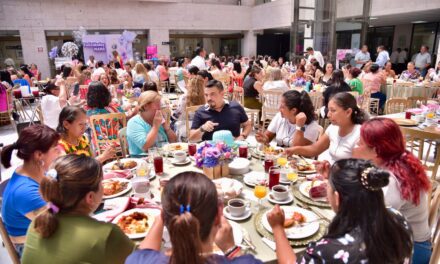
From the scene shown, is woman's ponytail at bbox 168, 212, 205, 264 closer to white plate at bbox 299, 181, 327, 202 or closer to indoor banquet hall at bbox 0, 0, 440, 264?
indoor banquet hall at bbox 0, 0, 440, 264

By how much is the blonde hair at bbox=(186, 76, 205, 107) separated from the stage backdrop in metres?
9.80

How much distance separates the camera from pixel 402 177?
1.63 metres

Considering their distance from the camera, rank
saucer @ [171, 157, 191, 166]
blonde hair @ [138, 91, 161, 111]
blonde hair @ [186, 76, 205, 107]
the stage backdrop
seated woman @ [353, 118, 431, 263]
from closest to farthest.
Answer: seated woman @ [353, 118, 431, 263] < saucer @ [171, 157, 191, 166] < blonde hair @ [138, 91, 161, 111] < blonde hair @ [186, 76, 205, 107] < the stage backdrop

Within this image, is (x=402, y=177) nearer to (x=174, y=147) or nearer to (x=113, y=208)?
(x=113, y=208)

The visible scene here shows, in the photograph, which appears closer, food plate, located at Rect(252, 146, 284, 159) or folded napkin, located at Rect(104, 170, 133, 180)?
folded napkin, located at Rect(104, 170, 133, 180)

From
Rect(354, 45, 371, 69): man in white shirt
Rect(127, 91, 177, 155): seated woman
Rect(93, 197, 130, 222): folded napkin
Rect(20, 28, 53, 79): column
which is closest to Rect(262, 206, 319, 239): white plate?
Rect(93, 197, 130, 222): folded napkin

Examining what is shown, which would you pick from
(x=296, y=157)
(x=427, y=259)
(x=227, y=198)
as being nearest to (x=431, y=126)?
(x=296, y=157)

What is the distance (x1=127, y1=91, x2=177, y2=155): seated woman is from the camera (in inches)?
109

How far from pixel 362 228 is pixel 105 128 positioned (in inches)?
126

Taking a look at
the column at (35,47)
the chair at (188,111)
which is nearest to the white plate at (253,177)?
the chair at (188,111)

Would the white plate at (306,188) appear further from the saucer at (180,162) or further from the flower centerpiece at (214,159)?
the saucer at (180,162)

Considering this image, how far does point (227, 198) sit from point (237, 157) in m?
0.65

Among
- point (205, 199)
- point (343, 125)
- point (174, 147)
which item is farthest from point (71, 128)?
point (343, 125)

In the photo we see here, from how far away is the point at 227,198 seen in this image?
6.01ft
